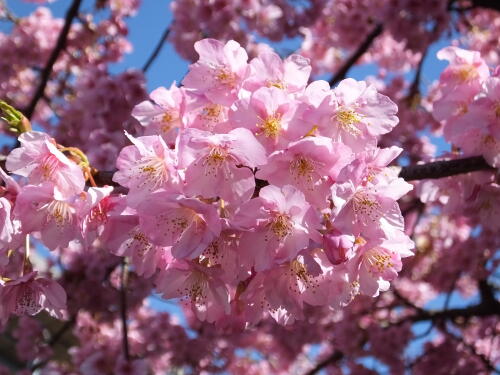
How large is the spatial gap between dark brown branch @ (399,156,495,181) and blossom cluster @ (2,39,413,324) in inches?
14.3

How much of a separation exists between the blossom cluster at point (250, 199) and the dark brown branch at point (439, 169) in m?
0.36

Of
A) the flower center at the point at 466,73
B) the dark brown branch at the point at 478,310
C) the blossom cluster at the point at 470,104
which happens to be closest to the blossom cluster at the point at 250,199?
the blossom cluster at the point at 470,104

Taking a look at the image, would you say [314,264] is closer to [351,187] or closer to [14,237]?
[351,187]

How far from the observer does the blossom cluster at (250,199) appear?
4.83 ft

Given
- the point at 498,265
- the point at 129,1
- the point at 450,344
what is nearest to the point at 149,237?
the point at 450,344

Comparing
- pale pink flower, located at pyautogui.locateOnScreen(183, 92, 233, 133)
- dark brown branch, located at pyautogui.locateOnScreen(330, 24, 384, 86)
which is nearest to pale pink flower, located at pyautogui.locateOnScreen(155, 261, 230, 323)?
pale pink flower, located at pyautogui.locateOnScreen(183, 92, 233, 133)

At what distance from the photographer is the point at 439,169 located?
6.70ft

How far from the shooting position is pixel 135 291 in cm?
507

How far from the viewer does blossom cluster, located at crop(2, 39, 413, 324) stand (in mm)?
1471

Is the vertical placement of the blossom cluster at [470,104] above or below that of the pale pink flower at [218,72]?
below

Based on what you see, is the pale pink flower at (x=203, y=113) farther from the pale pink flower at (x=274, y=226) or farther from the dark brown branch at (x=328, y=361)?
the dark brown branch at (x=328, y=361)

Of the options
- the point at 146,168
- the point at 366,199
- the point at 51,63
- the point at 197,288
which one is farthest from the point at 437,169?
the point at 51,63

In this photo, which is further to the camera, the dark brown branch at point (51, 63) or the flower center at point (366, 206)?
the dark brown branch at point (51, 63)

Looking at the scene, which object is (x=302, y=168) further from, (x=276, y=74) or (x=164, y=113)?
(x=164, y=113)
